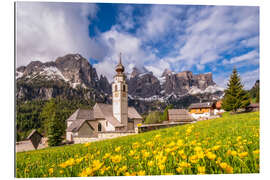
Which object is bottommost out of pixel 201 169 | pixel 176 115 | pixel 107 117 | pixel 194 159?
pixel 176 115

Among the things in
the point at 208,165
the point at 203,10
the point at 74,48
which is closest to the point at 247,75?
the point at 203,10

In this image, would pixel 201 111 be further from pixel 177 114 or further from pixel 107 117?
pixel 107 117

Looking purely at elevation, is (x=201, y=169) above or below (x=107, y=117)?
above

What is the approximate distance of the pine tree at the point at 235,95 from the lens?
14.6 ft

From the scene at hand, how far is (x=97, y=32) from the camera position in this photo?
4.16m

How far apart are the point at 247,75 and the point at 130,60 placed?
3.16m

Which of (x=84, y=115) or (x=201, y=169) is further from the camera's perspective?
(x=84, y=115)

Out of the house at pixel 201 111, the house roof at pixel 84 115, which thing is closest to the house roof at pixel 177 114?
the house at pixel 201 111

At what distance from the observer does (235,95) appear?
225 inches

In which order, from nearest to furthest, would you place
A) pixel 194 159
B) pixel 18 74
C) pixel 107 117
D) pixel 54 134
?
1. pixel 194 159
2. pixel 18 74
3. pixel 54 134
4. pixel 107 117

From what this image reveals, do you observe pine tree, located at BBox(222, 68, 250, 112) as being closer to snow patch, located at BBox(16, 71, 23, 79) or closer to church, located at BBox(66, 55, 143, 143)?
snow patch, located at BBox(16, 71, 23, 79)

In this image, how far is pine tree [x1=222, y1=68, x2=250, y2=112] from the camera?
14.6ft

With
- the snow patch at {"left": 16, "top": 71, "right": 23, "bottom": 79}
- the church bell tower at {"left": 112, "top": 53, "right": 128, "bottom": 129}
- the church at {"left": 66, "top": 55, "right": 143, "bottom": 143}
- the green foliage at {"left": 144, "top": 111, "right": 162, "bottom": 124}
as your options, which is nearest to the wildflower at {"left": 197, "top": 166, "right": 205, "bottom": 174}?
the snow patch at {"left": 16, "top": 71, "right": 23, "bottom": 79}

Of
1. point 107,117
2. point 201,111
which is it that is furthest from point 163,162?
point 107,117
